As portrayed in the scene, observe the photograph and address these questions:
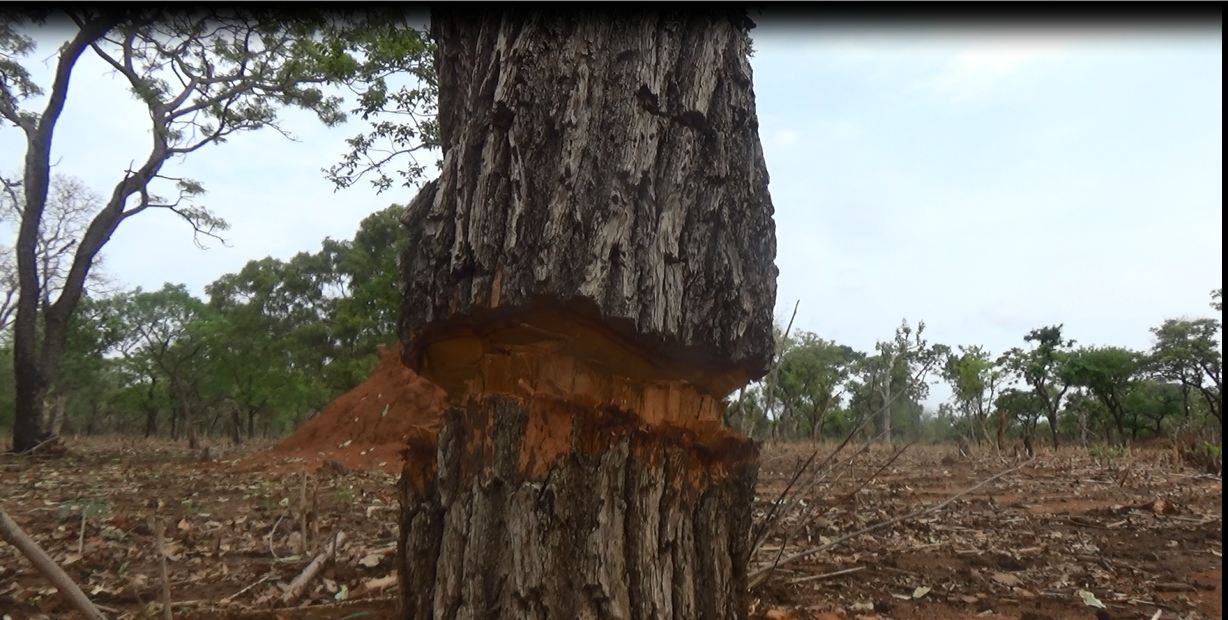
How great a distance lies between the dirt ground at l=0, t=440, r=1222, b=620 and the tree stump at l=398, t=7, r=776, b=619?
965 millimetres

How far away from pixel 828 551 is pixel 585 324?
2.66m

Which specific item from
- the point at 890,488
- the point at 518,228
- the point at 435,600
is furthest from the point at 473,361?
the point at 890,488

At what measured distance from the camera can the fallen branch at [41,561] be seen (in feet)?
4.90

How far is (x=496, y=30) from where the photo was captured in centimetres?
171

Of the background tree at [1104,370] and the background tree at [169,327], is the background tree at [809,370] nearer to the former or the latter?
the background tree at [1104,370]

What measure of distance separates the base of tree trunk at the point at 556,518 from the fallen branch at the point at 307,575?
1.31m

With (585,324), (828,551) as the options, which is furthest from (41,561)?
(828,551)

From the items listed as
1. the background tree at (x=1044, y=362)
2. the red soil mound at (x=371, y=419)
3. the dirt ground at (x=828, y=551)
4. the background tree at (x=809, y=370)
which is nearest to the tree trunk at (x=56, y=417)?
the red soil mound at (x=371, y=419)

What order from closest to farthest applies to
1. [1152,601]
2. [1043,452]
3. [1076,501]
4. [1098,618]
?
[1098,618] < [1152,601] < [1076,501] < [1043,452]

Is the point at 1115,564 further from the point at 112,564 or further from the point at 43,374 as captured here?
the point at 43,374

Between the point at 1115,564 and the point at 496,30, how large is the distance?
3.72 meters

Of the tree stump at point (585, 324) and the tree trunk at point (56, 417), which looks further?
the tree trunk at point (56, 417)

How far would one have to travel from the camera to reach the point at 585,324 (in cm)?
154

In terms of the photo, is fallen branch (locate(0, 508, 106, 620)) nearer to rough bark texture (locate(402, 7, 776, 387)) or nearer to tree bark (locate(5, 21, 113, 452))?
rough bark texture (locate(402, 7, 776, 387))
